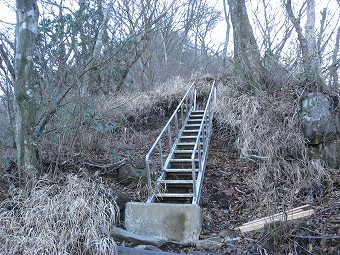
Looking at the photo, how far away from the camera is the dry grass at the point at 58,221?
4.61 m

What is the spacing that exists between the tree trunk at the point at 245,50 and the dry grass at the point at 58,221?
5988mm

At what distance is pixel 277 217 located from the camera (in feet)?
18.4

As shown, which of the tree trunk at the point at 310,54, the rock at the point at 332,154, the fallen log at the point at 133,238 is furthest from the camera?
the tree trunk at the point at 310,54

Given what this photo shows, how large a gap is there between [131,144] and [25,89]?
13.9ft

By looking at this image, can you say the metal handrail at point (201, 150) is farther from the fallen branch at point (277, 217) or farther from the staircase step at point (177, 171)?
the fallen branch at point (277, 217)

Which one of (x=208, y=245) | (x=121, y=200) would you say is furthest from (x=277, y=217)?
(x=121, y=200)

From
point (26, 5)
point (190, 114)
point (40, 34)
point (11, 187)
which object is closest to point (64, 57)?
point (40, 34)

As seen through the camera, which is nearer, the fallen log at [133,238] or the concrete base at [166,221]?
the fallen log at [133,238]

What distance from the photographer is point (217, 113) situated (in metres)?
9.95

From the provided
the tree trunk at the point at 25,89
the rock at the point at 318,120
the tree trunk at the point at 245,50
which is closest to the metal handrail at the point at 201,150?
the tree trunk at the point at 245,50

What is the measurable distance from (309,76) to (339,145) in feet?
7.70

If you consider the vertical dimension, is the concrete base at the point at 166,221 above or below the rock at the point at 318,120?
below

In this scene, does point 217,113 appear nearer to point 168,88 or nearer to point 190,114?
point 190,114

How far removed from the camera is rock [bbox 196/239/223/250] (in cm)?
530
